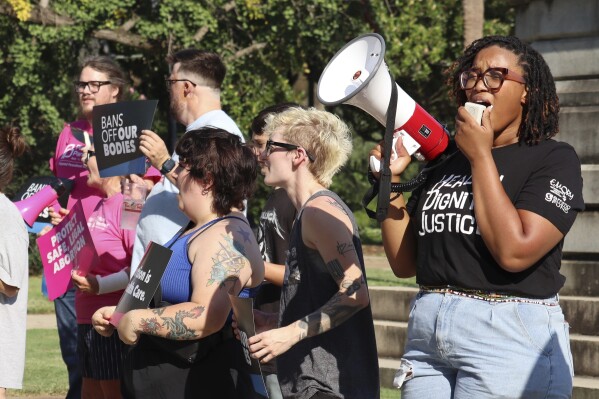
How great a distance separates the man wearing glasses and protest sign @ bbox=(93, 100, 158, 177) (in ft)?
0.33

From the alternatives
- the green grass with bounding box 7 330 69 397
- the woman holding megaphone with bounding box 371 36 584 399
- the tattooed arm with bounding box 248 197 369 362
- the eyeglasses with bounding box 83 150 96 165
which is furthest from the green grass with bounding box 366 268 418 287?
the woman holding megaphone with bounding box 371 36 584 399

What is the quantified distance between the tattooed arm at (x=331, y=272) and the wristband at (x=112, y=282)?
1.68m

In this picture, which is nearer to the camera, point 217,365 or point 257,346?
point 257,346

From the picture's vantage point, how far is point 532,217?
10.8 feet

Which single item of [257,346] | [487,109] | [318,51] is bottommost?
[318,51]

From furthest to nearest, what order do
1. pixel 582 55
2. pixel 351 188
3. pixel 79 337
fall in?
pixel 351 188 → pixel 582 55 → pixel 79 337

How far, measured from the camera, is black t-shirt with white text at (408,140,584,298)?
333 cm

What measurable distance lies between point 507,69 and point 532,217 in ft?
1.73

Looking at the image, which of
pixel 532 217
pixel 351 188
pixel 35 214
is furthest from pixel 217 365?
pixel 351 188

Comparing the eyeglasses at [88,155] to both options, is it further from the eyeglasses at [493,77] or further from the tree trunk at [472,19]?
the tree trunk at [472,19]

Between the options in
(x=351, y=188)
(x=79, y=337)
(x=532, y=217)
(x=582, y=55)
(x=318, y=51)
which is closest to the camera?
(x=532, y=217)

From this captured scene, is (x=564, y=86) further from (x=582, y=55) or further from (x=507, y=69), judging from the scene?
(x=507, y=69)

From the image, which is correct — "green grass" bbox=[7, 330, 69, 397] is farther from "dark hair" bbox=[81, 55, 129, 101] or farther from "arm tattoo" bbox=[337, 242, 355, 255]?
"arm tattoo" bbox=[337, 242, 355, 255]

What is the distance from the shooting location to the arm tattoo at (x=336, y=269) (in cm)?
391
